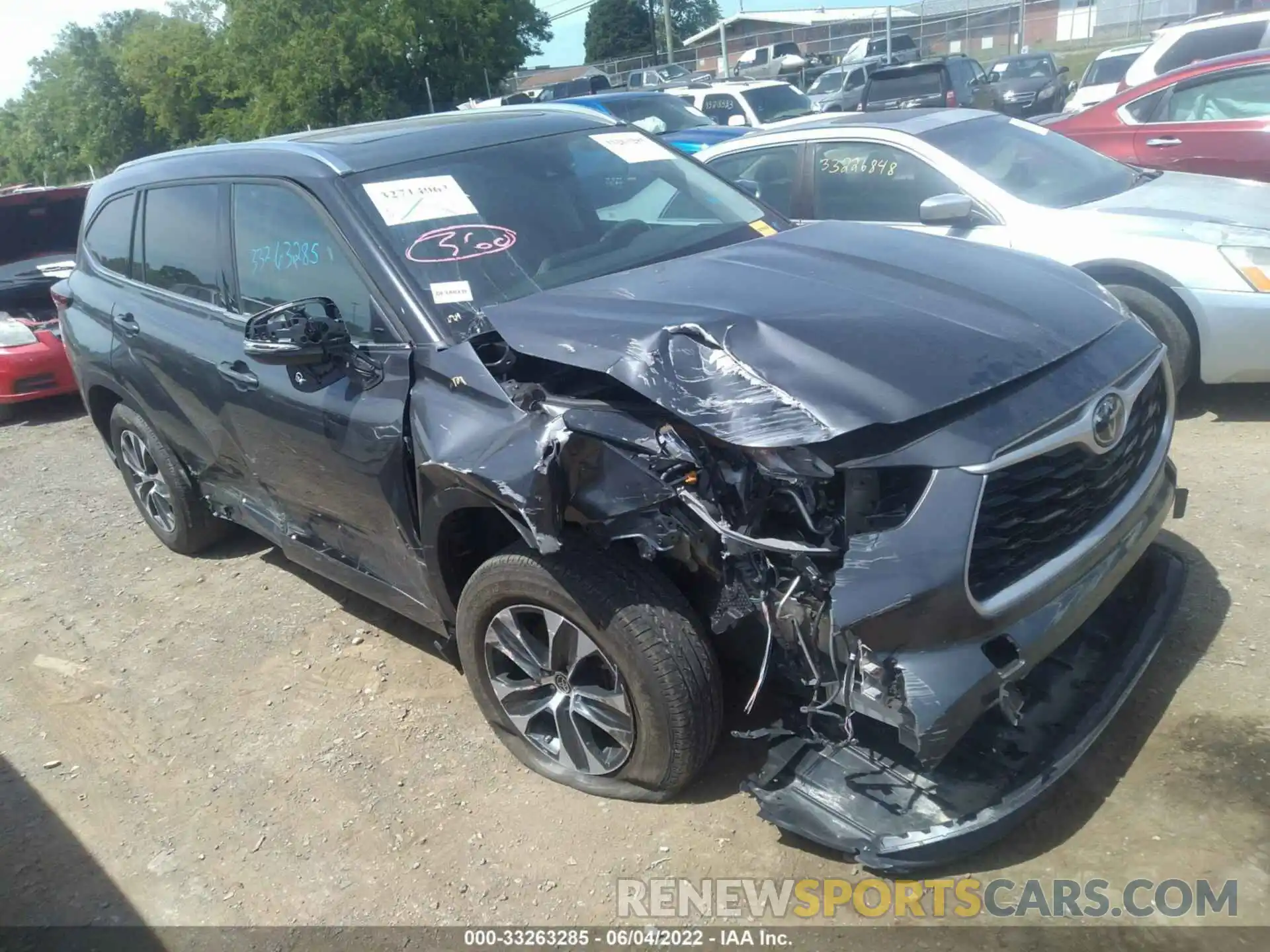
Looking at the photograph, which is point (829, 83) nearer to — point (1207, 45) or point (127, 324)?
point (1207, 45)

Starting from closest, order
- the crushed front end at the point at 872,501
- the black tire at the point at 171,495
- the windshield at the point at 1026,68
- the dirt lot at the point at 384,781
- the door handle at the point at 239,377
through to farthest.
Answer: the crushed front end at the point at 872,501 < the dirt lot at the point at 384,781 < the door handle at the point at 239,377 < the black tire at the point at 171,495 < the windshield at the point at 1026,68

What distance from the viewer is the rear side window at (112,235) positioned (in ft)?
16.4

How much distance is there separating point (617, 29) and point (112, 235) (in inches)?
3097

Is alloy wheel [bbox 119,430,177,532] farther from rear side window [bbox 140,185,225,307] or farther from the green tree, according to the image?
the green tree

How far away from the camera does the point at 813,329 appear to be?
280 centimetres

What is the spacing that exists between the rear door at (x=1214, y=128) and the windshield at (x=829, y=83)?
17.1 m

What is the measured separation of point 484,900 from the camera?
295 centimetres

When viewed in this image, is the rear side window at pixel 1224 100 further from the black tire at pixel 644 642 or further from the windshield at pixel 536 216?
the black tire at pixel 644 642

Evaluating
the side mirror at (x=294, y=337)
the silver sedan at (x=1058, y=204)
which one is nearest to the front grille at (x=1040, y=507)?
the side mirror at (x=294, y=337)

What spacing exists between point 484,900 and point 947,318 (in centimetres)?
210

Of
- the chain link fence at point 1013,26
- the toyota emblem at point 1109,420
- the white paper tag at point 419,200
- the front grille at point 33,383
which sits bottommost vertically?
the front grille at point 33,383

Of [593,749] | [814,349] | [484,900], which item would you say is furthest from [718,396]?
[484,900]

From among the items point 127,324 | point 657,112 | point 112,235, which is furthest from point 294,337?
point 657,112

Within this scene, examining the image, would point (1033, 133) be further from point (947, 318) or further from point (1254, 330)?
point (947, 318)
